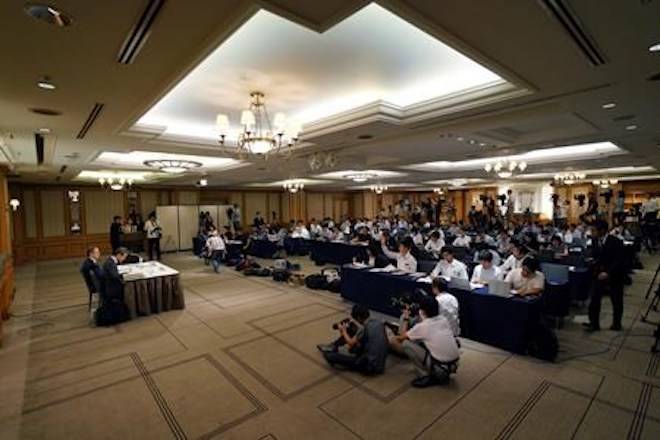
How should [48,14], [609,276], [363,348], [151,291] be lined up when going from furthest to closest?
1. [151,291]
2. [609,276]
3. [363,348]
4. [48,14]

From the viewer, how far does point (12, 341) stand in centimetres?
493

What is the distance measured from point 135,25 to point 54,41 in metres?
0.65

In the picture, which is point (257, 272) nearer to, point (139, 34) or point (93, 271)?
point (93, 271)

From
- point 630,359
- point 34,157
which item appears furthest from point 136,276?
point 630,359

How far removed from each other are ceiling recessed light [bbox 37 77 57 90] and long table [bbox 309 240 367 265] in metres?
7.84

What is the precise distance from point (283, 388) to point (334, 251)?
296 inches

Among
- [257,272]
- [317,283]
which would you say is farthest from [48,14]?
[257,272]

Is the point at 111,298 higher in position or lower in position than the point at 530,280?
lower

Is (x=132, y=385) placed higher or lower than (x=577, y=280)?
lower

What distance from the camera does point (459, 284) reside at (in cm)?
479

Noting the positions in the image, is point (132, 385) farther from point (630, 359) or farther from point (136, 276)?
point (630, 359)

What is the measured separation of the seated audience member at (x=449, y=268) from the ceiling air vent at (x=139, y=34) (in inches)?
196

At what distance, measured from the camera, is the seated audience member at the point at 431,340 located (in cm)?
344

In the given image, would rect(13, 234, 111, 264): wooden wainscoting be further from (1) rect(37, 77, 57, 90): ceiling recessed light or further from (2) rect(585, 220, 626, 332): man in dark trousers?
(2) rect(585, 220, 626, 332): man in dark trousers
